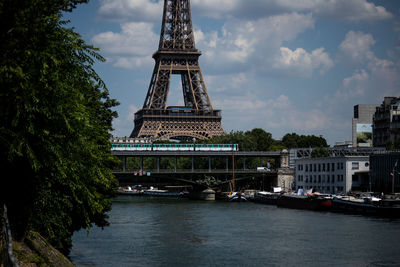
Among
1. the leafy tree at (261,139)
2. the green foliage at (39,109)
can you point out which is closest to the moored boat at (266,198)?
the leafy tree at (261,139)

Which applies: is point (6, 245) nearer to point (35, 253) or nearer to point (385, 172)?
point (35, 253)

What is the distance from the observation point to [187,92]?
173 metres

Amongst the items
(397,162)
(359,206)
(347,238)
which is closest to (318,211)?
(359,206)

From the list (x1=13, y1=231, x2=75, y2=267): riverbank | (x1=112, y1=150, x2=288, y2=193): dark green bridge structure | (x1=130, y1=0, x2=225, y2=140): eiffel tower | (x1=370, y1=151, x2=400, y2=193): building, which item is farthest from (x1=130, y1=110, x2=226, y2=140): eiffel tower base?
(x1=13, y1=231, x2=75, y2=267): riverbank

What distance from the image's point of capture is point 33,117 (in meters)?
15.2

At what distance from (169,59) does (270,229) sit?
385 feet

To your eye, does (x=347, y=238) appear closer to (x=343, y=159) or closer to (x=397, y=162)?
(x=397, y=162)

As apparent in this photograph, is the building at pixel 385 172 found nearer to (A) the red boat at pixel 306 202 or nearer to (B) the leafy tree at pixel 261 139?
(A) the red boat at pixel 306 202

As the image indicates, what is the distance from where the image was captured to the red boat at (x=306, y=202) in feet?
273

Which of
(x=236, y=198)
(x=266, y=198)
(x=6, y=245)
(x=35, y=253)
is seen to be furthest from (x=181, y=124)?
(x=6, y=245)

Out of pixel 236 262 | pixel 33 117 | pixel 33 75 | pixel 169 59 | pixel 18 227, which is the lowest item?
pixel 236 262

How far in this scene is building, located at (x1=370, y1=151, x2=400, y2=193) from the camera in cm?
8950

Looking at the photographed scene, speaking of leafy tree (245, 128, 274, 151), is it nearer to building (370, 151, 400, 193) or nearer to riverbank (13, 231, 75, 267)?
building (370, 151, 400, 193)

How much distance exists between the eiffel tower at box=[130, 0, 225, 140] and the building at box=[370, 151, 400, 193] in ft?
248
